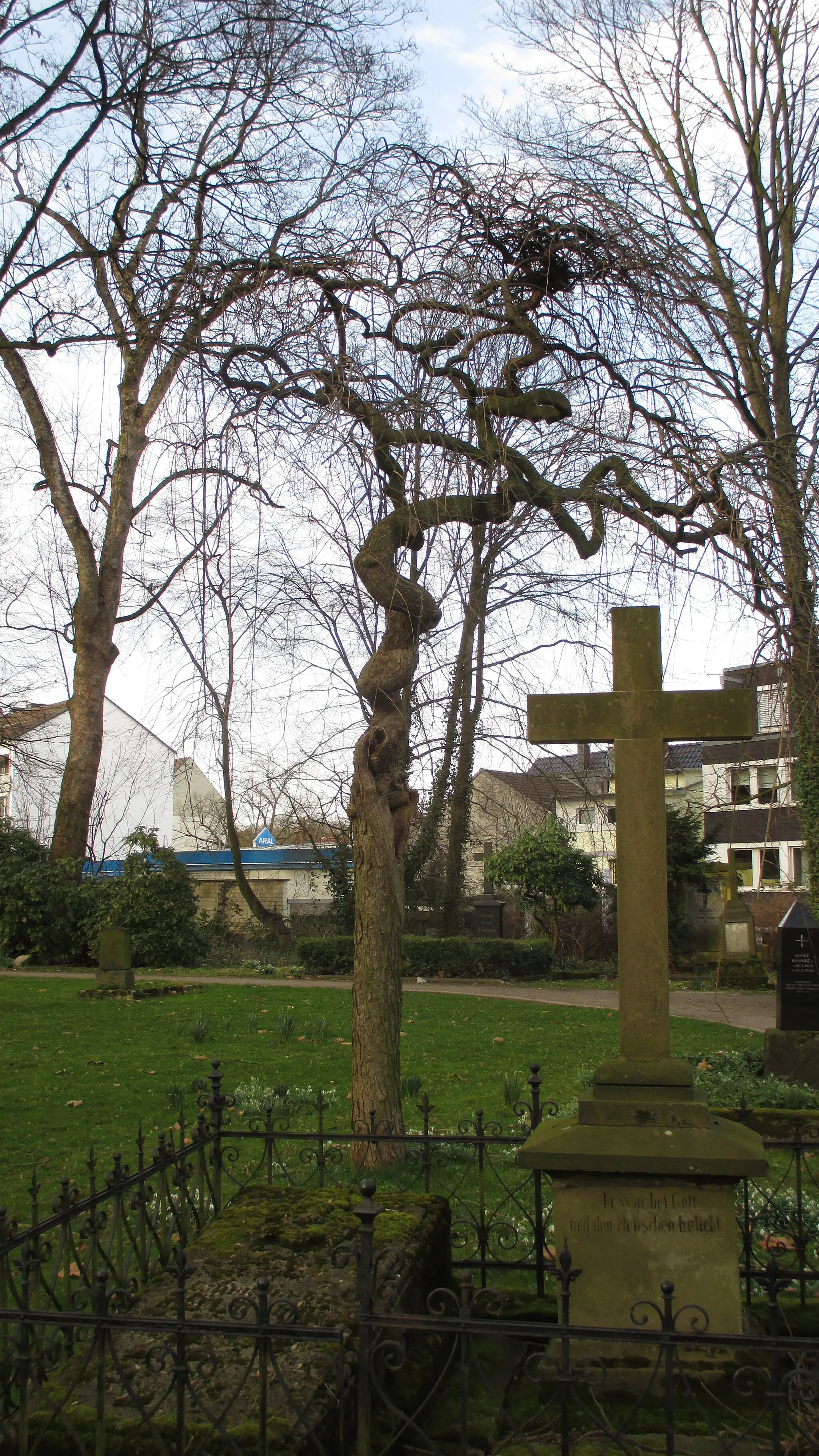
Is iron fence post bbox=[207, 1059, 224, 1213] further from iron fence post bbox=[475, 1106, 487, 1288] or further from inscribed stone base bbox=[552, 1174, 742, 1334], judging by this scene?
inscribed stone base bbox=[552, 1174, 742, 1334]

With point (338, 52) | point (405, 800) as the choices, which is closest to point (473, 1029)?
point (405, 800)

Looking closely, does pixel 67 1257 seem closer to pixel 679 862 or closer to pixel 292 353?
pixel 292 353

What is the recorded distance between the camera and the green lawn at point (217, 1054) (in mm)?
7727

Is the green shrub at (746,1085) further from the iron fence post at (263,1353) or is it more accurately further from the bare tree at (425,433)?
the iron fence post at (263,1353)

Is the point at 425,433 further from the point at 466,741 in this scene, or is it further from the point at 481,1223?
the point at 466,741

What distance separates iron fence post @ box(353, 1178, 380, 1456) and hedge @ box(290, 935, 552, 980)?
56.8 ft

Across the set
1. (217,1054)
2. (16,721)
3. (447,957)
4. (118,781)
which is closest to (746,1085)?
(217,1054)

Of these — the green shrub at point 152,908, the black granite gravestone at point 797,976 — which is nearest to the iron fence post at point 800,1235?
Answer: the black granite gravestone at point 797,976

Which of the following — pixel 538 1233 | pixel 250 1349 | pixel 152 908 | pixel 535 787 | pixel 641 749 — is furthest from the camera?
pixel 152 908

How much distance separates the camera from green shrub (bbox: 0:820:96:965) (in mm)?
20969

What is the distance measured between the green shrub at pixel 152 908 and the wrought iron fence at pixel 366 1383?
1773 cm

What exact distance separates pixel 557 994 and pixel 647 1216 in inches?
558

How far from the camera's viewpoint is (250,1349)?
10.3 feet

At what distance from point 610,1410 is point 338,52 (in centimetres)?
599
